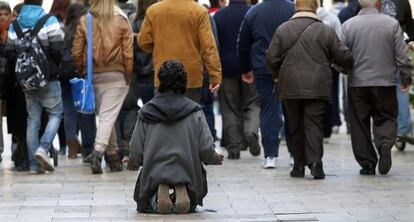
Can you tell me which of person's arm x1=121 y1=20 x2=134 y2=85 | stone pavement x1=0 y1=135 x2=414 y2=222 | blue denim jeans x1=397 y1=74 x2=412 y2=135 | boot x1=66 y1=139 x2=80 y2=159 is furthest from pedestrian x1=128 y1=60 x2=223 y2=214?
blue denim jeans x1=397 y1=74 x2=412 y2=135

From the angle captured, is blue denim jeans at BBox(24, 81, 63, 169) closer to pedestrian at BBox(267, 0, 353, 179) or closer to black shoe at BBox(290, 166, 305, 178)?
pedestrian at BBox(267, 0, 353, 179)

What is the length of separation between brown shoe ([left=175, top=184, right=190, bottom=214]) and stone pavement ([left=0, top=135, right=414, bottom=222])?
0.33ft

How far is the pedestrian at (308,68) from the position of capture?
513 inches

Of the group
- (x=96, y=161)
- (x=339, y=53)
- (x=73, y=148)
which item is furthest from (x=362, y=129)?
(x=73, y=148)

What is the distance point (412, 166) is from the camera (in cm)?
1440

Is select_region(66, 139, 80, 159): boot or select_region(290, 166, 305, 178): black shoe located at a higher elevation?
select_region(290, 166, 305, 178): black shoe

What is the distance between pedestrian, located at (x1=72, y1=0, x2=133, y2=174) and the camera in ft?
45.8

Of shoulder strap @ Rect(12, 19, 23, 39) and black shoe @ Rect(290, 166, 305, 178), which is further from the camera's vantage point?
shoulder strap @ Rect(12, 19, 23, 39)

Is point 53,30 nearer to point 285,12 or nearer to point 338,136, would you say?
point 285,12

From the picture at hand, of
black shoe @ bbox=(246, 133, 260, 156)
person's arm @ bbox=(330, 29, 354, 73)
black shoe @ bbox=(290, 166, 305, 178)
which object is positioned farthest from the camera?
black shoe @ bbox=(246, 133, 260, 156)

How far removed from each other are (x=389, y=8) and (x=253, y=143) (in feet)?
7.29

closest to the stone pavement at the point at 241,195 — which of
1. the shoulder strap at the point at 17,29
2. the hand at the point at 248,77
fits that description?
the hand at the point at 248,77

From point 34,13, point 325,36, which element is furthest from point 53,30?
point 325,36

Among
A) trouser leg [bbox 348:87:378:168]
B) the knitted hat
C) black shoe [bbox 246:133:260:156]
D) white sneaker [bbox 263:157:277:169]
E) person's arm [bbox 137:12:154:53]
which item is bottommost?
black shoe [bbox 246:133:260:156]
